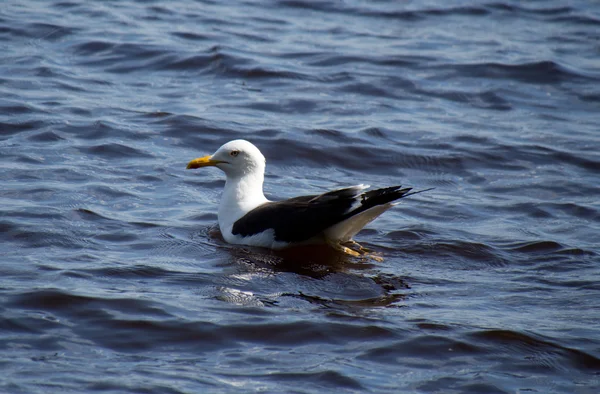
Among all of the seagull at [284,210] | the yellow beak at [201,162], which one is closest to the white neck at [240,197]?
the seagull at [284,210]

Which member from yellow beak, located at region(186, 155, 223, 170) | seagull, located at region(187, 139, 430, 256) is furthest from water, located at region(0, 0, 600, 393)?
yellow beak, located at region(186, 155, 223, 170)

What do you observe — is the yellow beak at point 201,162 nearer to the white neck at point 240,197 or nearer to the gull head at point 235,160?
the gull head at point 235,160

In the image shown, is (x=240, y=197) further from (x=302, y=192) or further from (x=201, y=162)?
(x=302, y=192)

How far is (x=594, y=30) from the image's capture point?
664 inches

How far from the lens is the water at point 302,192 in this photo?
226 inches

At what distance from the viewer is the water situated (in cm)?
574

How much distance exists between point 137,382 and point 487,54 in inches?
429

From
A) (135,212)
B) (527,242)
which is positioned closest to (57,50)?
(135,212)

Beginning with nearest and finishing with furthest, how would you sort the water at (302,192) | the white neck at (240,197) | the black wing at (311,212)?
the water at (302,192) → the black wing at (311,212) → the white neck at (240,197)

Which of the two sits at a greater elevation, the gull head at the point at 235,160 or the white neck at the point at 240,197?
the gull head at the point at 235,160

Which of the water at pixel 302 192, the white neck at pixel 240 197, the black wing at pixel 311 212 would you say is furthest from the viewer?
the white neck at pixel 240 197

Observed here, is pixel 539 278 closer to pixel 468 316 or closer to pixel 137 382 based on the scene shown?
pixel 468 316

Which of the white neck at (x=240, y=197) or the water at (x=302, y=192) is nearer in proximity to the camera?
the water at (x=302, y=192)

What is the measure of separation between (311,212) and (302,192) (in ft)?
5.91
